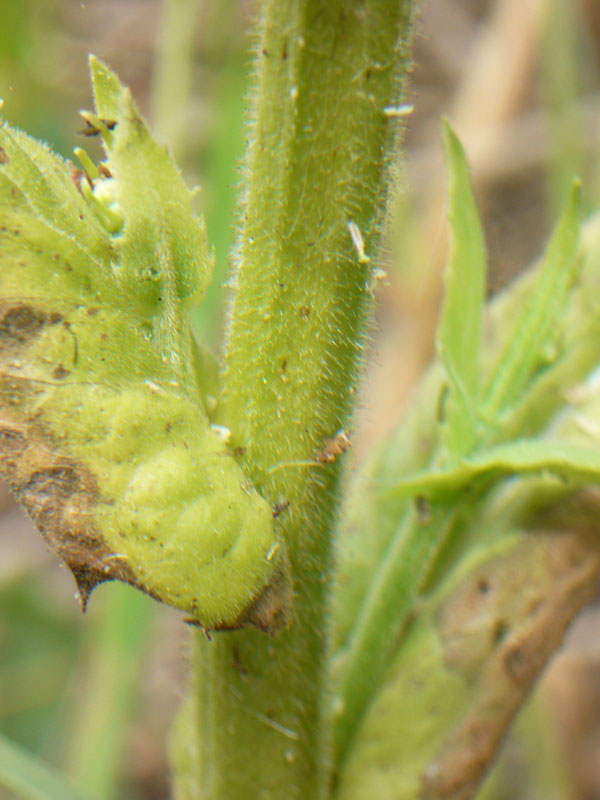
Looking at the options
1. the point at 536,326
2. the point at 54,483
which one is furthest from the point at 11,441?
the point at 536,326

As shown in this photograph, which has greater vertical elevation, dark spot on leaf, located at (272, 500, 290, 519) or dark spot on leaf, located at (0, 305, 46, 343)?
dark spot on leaf, located at (0, 305, 46, 343)

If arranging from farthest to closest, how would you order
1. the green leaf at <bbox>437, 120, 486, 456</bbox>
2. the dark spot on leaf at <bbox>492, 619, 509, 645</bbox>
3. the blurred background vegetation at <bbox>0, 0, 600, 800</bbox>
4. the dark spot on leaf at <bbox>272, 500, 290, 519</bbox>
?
1. the blurred background vegetation at <bbox>0, 0, 600, 800</bbox>
2. the dark spot on leaf at <bbox>492, 619, 509, 645</bbox>
3. the green leaf at <bbox>437, 120, 486, 456</bbox>
4. the dark spot on leaf at <bbox>272, 500, 290, 519</bbox>

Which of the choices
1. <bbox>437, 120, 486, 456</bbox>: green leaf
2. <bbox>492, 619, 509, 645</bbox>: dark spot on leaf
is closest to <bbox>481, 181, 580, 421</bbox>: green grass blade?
<bbox>437, 120, 486, 456</bbox>: green leaf

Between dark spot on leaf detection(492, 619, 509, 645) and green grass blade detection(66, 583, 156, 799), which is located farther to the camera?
green grass blade detection(66, 583, 156, 799)

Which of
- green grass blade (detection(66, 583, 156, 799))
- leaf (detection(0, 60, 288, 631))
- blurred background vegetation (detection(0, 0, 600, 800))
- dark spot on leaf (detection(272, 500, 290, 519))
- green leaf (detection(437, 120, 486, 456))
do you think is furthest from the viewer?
blurred background vegetation (detection(0, 0, 600, 800))

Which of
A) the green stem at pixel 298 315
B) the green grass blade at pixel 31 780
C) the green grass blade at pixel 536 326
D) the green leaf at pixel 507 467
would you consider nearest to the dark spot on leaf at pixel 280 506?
the green stem at pixel 298 315

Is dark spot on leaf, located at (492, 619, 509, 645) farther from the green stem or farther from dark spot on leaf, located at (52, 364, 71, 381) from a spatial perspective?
dark spot on leaf, located at (52, 364, 71, 381)

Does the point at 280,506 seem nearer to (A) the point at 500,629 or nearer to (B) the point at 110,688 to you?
(A) the point at 500,629
